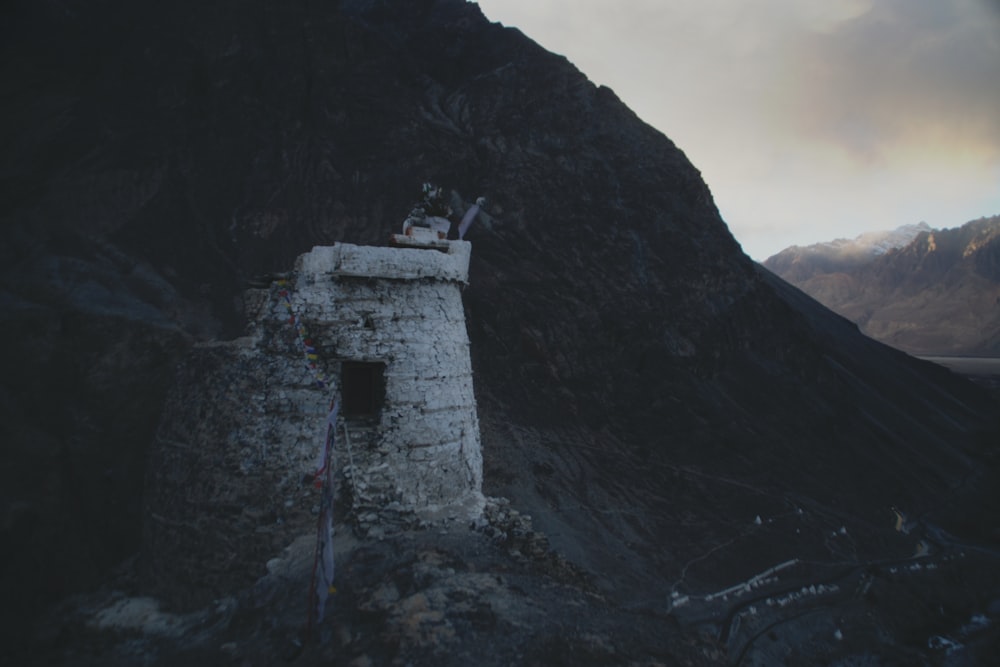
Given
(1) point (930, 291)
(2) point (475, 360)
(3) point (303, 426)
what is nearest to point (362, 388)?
(3) point (303, 426)

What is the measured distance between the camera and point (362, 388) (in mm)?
7781

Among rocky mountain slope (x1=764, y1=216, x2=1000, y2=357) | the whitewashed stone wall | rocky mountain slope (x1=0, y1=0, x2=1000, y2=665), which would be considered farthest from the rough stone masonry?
rocky mountain slope (x1=764, y1=216, x2=1000, y2=357)

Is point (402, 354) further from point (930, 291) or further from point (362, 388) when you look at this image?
point (930, 291)

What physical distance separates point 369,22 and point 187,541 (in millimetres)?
17804

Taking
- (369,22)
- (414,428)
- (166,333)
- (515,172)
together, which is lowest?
(414,428)

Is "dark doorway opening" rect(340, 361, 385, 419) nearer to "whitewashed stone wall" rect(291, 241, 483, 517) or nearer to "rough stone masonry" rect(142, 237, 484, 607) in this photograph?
"rough stone masonry" rect(142, 237, 484, 607)

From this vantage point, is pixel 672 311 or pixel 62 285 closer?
pixel 62 285

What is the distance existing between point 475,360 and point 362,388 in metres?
8.21

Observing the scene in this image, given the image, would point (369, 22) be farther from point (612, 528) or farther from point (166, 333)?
point (612, 528)

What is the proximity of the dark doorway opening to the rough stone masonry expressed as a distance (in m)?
0.02

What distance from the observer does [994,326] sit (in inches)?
3255

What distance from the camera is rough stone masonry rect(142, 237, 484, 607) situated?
7027 mm

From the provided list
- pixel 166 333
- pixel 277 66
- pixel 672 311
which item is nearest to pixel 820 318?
pixel 672 311

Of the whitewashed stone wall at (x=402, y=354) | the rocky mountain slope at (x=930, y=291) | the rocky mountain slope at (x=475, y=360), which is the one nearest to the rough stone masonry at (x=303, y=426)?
the whitewashed stone wall at (x=402, y=354)
